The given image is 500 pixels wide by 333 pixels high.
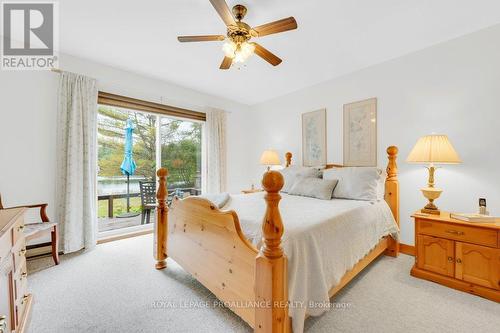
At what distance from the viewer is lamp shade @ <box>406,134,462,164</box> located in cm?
205

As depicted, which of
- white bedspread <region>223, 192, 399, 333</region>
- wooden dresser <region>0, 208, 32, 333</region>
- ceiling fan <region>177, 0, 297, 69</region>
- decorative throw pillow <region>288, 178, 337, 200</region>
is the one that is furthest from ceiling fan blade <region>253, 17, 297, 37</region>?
wooden dresser <region>0, 208, 32, 333</region>

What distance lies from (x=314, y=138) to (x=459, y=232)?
219cm

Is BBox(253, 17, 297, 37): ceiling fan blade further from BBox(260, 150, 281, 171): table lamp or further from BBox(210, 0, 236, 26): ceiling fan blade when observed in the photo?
BBox(260, 150, 281, 171): table lamp

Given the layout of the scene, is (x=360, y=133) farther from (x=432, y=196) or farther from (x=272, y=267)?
(x=272, y=267)

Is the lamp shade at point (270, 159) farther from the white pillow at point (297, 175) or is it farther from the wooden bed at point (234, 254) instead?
the wooden bed at point (234, 254)

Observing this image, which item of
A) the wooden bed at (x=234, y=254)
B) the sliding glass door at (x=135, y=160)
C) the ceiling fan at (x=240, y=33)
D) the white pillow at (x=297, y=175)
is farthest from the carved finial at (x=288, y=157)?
the ceiling fan at (x=240, y=33)

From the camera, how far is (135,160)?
3600mm

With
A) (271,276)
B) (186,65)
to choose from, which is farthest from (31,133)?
(271,276)

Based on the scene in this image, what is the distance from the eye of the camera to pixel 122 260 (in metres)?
2.50

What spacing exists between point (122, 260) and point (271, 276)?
7.14 ft

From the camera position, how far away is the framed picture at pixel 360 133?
297 cm

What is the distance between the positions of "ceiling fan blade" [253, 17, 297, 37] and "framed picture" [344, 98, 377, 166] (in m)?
1.91

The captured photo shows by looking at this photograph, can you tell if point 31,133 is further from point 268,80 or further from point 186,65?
point 268,80

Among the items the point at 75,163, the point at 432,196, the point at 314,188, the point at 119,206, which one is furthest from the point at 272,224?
the point at 119,206
